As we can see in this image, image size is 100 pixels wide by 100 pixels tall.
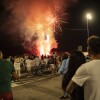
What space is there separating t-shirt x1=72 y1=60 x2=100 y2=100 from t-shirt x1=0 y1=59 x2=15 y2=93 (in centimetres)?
300

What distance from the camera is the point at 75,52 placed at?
18.0ft

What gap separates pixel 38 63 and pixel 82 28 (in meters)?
45.3

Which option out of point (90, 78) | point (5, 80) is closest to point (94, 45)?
point (90, 78)

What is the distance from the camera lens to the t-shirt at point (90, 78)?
140 inches

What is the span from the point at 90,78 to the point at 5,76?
317 centimetres

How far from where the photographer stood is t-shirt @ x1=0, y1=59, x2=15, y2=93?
630 cm

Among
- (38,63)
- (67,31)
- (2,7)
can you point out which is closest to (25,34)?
(2,7)

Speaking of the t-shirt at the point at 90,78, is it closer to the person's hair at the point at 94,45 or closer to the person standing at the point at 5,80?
the person's hair at the point at 94,45

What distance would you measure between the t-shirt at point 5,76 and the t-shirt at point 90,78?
118 inches

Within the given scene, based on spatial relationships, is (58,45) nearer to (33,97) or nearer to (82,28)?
(82,28)

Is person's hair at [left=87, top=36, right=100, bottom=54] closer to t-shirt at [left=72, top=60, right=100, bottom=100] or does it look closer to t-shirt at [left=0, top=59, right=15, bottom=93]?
t-shirt at [left=72, top=60, right=100, bottom=100]

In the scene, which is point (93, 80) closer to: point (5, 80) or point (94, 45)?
point (94, 45)

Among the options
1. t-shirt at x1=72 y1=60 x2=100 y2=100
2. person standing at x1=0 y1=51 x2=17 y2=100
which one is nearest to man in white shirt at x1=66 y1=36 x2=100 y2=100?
t-shirt at x1=72 y1=60 x2=100 y2=100

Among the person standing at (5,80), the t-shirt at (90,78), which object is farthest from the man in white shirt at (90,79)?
the person standing at (5,80)
